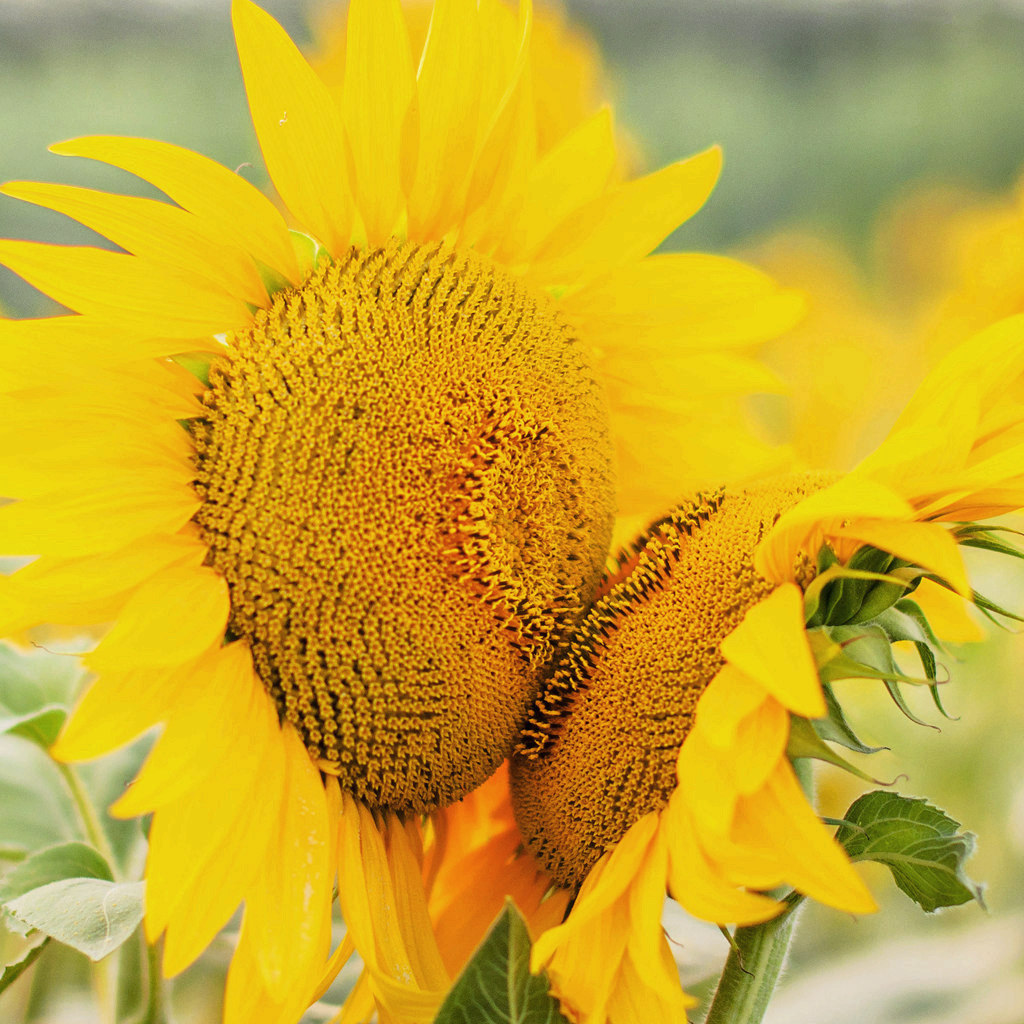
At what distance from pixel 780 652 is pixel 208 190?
320 millimetres

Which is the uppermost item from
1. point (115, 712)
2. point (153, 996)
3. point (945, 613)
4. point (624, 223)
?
point (624, 223)

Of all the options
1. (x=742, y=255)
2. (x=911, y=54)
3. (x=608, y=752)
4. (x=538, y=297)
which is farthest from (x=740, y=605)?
(x=911, y=54)

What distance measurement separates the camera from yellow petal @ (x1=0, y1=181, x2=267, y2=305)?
49 cm

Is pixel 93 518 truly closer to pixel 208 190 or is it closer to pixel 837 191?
pixel 208 190

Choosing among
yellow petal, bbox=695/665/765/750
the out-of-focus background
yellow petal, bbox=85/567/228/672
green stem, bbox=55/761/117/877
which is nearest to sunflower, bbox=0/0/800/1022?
yellow petal, bbox=85/567/228/672

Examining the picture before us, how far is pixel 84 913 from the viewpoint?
496mm

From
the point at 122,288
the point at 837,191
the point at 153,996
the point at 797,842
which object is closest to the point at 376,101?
the point at 122,288

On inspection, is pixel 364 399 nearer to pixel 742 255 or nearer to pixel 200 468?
pixel 200 468

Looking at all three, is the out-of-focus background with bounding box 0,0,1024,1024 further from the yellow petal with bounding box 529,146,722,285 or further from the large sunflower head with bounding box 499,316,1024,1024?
the yellow petal with bounding box 529,146,722,285

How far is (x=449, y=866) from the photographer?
0.59m

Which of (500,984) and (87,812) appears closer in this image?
(500,984)

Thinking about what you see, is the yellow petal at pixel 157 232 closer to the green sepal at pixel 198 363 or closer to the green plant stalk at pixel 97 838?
the green sepal at pixel 198 363

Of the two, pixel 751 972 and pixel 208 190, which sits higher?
pixel 208 190

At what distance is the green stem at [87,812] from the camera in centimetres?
67
